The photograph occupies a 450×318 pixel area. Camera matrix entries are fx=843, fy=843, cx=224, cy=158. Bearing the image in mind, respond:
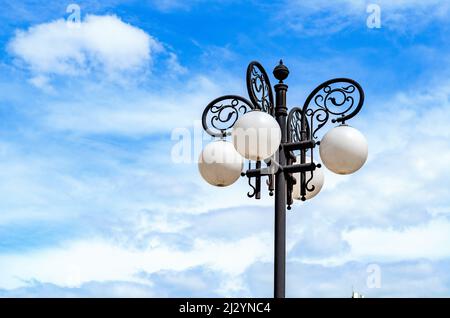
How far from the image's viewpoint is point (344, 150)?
26.2ft

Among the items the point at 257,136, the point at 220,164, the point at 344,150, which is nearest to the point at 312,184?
the point at 344,150

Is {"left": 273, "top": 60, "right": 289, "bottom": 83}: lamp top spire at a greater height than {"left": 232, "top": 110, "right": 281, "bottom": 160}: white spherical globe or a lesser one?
greater

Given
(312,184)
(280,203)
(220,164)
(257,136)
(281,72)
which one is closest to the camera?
(257,136)

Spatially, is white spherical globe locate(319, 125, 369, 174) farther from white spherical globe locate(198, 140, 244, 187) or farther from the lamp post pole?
white spherical globe locate(198, 140, 244, 187)

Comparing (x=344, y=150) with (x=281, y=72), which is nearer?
(x=344, y=150)

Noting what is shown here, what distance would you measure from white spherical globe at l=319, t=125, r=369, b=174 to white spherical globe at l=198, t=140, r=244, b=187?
0.86 meters

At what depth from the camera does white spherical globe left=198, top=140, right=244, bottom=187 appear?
8266 mm

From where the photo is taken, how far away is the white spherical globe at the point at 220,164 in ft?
27.1

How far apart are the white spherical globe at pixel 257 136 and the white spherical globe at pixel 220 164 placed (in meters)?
0.55

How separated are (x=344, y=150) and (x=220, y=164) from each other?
121cm

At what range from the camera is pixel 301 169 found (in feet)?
26.6

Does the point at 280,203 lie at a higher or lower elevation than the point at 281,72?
lower

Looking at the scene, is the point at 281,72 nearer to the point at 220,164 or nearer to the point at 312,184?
the point at 220,164
